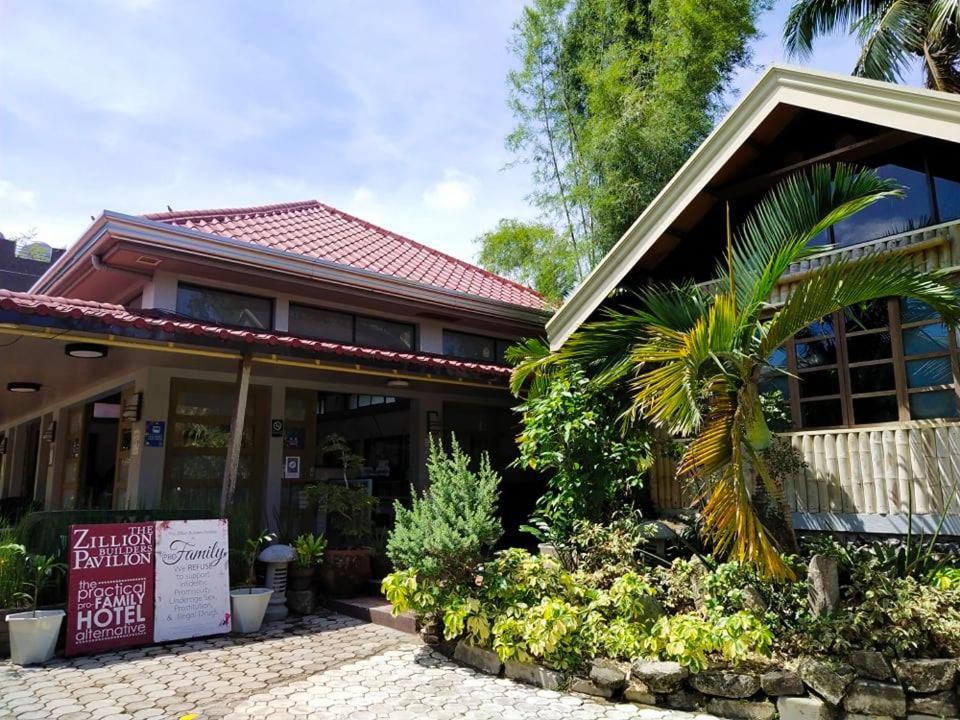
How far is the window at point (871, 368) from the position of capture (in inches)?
245

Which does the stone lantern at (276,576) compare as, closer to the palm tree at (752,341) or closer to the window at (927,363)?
the palm tree at (752,341)

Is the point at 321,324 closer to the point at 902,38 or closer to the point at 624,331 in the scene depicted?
the point at 624,331

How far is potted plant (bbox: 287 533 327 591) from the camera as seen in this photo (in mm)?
7246

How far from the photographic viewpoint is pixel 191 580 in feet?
20.5

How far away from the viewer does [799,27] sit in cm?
1392

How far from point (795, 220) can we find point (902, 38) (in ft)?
31.9

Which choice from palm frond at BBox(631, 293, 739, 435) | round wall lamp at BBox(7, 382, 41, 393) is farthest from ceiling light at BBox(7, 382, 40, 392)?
palm frond at BBox(631, 293, 739, 435)

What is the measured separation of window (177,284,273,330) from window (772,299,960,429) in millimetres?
6036

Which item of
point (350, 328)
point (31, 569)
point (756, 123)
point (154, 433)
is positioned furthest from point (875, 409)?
point (154, 433)

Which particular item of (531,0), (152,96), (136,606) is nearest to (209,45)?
(152,96)

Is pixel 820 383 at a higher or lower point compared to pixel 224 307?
lower

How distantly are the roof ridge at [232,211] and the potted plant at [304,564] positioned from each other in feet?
13.5

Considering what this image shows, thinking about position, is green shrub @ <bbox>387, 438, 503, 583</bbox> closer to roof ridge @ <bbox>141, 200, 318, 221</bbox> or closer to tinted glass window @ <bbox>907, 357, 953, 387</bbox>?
tinted glass window @ <bbox>907, 357, 953, 387</bbox>

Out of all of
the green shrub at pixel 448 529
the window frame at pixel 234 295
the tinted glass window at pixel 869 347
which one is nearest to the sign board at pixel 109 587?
the green shrub at pixel 448 529
